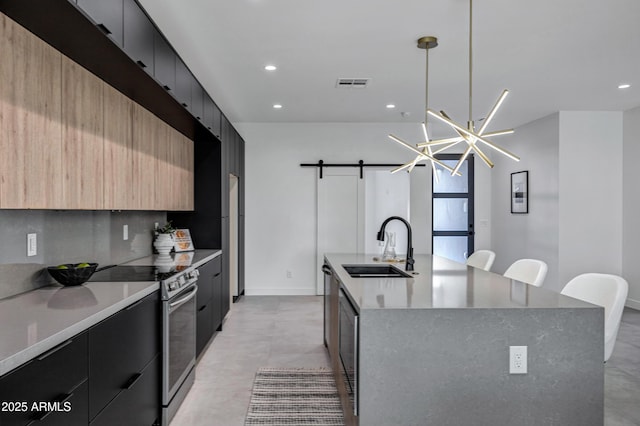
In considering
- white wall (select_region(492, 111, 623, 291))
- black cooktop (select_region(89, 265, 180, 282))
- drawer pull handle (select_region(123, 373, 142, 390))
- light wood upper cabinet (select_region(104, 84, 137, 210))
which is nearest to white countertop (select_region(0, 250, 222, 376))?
black cooktop (select_region(89, 265, 180, 282))

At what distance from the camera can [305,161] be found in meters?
6.48

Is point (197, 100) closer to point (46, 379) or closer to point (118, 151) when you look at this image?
point (118, 151)

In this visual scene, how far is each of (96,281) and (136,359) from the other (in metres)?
0.60

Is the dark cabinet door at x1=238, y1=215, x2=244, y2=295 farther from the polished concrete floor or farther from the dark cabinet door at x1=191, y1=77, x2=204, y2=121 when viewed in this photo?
the dark cabinet door at x1=191, y1=77, x2=204, y2=121

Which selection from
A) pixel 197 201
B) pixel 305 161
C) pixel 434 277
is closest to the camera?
pixel 434 277

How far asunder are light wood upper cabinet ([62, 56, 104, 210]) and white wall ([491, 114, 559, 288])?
217 inches

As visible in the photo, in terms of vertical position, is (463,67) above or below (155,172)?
above

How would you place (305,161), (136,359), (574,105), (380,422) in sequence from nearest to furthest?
1. (380,422)
2. (136,359)
3. (574,105)
4. (305,161)

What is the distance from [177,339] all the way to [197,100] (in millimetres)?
1920

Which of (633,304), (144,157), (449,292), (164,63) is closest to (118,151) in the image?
(144,157)

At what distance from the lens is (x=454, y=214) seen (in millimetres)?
7473

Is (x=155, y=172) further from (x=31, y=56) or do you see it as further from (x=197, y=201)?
(x=31, y=56)

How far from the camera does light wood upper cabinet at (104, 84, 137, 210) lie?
97.3 inches

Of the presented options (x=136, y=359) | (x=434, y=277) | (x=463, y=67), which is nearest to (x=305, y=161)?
(x=463, y=67)
